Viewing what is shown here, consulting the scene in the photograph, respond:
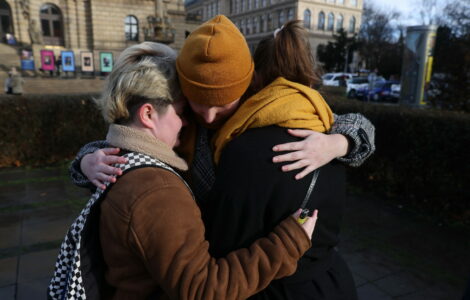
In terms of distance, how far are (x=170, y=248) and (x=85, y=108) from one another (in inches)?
323

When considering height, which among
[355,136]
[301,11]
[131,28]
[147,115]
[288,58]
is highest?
[301,11]

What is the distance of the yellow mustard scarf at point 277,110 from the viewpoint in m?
1.22

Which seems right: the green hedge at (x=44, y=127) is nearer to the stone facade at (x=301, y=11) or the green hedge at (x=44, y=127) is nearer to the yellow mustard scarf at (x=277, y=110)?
the yellow mustard scarf at (x=277, y=110)

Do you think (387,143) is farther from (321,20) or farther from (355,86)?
(321,20)

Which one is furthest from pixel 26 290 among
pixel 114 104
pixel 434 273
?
pixel 434 273

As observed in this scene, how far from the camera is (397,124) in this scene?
584 cm

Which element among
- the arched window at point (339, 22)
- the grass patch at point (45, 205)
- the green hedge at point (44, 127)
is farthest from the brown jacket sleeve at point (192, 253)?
the arched window at point (339, 22)

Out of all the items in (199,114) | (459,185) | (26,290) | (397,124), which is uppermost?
(199,114)

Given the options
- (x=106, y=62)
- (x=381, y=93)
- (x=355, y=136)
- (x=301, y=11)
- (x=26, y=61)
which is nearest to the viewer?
(x=355, y=136)

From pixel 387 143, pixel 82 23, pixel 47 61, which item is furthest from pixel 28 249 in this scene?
pixel 82 23

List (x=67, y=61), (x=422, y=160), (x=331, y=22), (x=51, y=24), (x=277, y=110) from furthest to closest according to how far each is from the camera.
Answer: (x=331, y=22)
(x=51, y=24)
(x=67, y=61)
(x=422, y=160)
(x=277, y=110)

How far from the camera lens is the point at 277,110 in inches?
48.1

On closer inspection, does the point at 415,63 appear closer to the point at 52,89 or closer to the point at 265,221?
the point at 265,221

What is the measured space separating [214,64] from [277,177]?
44cm
